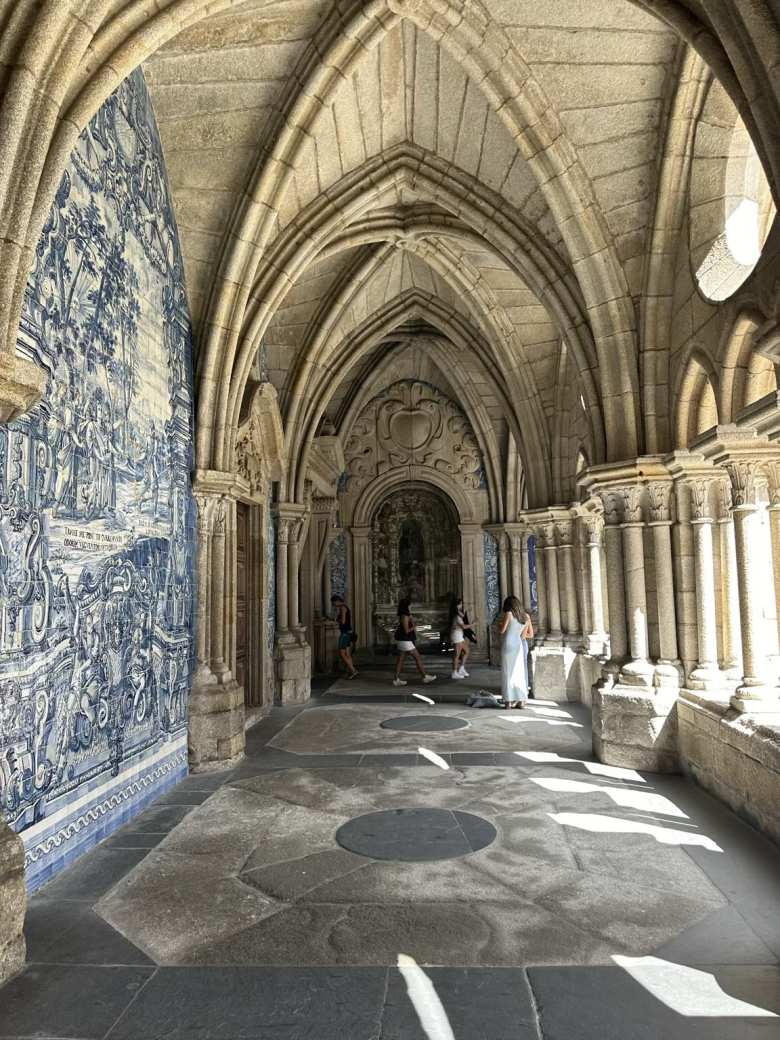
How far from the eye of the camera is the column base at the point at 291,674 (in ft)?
26.1

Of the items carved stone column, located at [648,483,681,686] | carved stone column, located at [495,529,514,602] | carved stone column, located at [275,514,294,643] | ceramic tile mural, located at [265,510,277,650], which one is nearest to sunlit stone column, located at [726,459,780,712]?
carved stone column, located at [648,483,681,686]

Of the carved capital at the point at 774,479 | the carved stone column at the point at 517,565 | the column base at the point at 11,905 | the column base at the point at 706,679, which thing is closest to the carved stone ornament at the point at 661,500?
the carved capital at the point at 774,479

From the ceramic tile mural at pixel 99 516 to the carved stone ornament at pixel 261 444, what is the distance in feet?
4.34

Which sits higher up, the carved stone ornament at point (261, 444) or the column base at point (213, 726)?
the carved stone ornament at point (261, 444)

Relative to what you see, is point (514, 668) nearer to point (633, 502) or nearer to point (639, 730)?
point (639, 730)

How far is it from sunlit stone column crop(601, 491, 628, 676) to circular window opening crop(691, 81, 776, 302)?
165 centimetres

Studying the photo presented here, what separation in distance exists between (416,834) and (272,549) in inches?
198

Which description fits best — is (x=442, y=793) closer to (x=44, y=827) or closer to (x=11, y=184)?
(x=44, y=827)

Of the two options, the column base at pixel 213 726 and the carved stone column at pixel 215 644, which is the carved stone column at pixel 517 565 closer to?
the carved stone column at pixel 215 644

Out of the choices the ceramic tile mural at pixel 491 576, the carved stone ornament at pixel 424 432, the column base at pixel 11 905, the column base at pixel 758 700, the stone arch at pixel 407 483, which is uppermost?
the carved stone ornament at pixel 424 432

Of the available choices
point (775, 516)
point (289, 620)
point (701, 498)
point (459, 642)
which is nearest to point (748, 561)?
point (775, 516)

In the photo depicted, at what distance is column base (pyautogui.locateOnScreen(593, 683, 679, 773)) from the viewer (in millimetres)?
4766

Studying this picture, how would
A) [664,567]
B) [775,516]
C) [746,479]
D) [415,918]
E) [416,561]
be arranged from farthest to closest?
[416,561], [664,567], [775,516], [746,479], [415,918]

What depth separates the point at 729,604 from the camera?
185 inches
